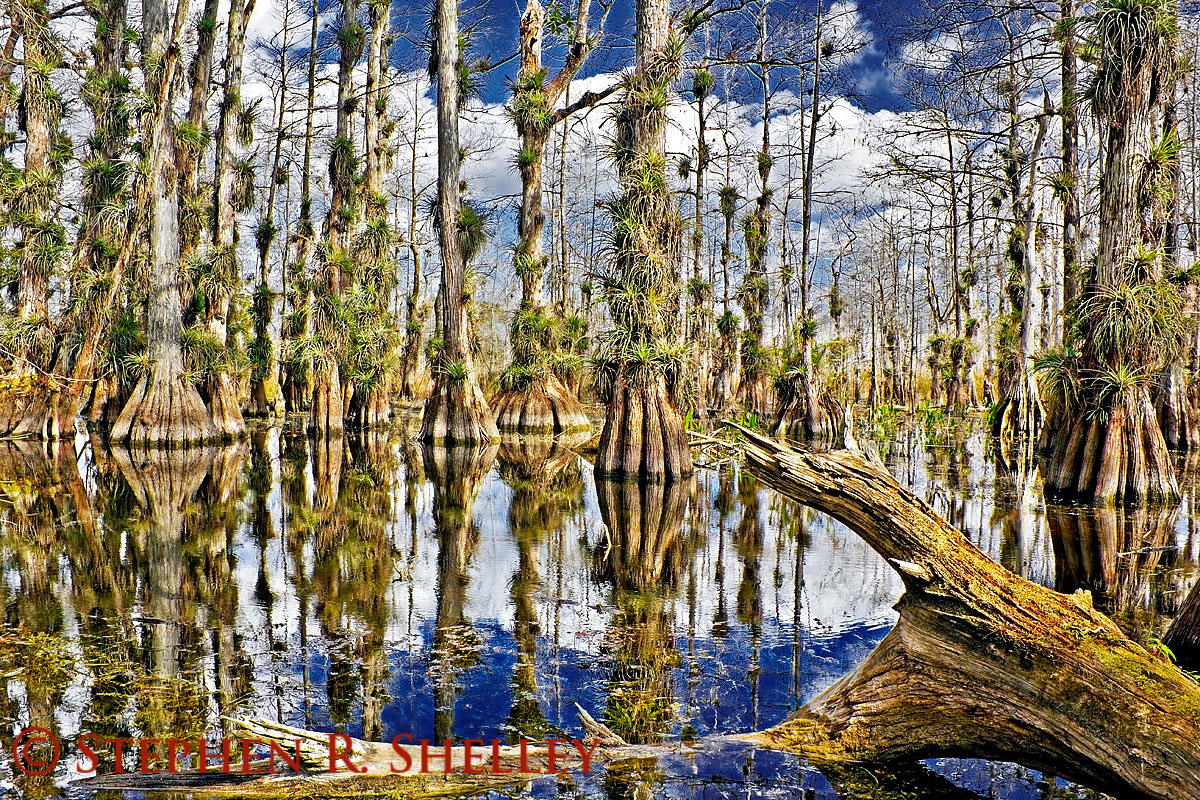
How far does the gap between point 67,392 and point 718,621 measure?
15.6 meters

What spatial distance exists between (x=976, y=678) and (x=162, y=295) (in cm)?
1572

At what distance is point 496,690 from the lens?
11.3 ft

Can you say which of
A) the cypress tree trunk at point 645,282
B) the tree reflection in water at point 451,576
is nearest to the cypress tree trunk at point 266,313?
the tree reflection in water at point 451,576

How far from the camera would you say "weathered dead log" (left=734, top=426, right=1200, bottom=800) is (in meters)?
2.28

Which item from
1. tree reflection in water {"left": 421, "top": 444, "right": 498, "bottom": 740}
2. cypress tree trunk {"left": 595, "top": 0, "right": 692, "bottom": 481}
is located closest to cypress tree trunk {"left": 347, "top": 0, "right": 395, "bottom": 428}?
tree reflection in water {"left": 421, "top": 444, "right": 498, "bottom": 740}

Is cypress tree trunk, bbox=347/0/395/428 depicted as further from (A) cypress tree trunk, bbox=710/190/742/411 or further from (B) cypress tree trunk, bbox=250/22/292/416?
(A) cypress tree trunk, bbox=710/190/742/411

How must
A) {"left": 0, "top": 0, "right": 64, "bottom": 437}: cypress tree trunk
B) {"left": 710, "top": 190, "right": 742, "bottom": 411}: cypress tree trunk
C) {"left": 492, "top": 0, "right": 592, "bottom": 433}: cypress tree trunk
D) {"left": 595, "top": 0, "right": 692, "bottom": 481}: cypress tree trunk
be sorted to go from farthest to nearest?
{"left": 710, "top": 190, "right": 742, "bottom": 411}: cypress tree trunk → {"left": 492, "top": 0, "right": 592, "bottom": 433}: cypress tree trunk → {"left": 0, "top": 0, "right": 64, "bottom": 437}: cypress tree trunk → {"left": 595, "top": 0, "right": 692, "bottom": 481}: cypress tree trunk

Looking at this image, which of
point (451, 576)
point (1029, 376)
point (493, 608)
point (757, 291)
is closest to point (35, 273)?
point (451, 576)

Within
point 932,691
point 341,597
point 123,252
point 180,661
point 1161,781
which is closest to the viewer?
point 1161,781

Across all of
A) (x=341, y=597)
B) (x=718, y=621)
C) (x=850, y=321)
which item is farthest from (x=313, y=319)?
(x=850, y=321)

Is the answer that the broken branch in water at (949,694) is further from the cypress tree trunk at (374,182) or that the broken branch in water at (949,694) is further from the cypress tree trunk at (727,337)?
the cypress tree trunk at (727,337)

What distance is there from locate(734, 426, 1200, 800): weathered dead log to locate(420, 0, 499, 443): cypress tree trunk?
12.6 meters

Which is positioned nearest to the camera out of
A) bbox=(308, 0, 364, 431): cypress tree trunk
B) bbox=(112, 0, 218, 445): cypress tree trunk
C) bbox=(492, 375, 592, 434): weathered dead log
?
bbox=(112, 0, 218, 445): cypress tree trunk

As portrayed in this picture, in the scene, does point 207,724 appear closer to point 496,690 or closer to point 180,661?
point 180,661
